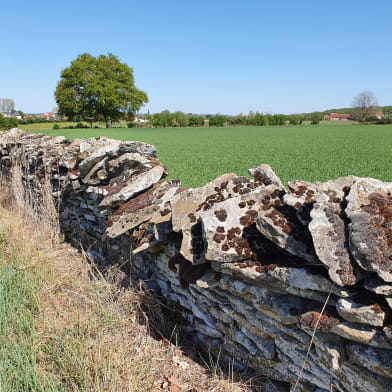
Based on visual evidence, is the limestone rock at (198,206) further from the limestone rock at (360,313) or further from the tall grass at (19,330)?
the tall grass at (19,330)

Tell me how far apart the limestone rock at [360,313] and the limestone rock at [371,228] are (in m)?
0.22

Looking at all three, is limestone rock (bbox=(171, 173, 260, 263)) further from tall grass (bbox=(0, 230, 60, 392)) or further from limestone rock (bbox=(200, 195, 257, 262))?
tall grass (bbox=(0, 230, 60, 392))

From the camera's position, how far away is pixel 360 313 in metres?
2.15

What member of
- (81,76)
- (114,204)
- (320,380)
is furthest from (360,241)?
(81,76)

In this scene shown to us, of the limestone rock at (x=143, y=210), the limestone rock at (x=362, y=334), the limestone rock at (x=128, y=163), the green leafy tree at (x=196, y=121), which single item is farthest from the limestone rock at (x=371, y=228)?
the green leafy tree at (x=196, y=121)

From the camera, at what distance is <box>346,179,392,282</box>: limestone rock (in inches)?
84.9

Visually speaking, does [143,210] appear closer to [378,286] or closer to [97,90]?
[378,286]

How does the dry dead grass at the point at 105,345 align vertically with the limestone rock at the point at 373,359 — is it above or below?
below

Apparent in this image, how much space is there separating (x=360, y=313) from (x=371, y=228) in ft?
1.88

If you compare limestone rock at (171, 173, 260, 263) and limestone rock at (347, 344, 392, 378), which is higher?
limestone rock at (171, 173, 260, 263)

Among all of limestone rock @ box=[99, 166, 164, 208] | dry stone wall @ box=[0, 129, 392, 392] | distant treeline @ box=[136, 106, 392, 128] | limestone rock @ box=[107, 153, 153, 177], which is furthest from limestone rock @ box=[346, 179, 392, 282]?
distant treeline @ box=[136, 106, 392, 128]

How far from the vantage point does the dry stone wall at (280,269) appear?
2.24 m

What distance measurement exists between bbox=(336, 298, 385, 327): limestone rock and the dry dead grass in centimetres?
129

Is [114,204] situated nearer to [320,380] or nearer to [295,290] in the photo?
[295,290]
